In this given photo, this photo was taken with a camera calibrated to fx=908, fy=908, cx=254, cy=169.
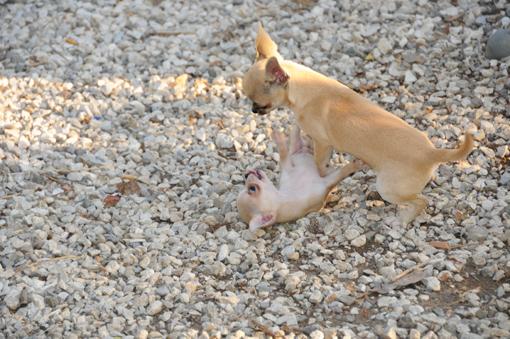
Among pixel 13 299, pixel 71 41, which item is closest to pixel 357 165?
pixel 13 299

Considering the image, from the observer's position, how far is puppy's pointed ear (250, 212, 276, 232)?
5016mm

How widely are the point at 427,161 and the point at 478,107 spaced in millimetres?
1273

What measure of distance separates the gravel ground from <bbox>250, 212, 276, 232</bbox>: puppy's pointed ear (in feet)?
0.24

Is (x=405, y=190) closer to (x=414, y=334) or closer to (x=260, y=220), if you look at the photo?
(x=260, y=220)

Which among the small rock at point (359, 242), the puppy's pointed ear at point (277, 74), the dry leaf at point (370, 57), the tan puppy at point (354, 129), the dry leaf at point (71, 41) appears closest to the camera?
the tan puppy at point (354, 129)

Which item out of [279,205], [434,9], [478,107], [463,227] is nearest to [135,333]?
[279,205]

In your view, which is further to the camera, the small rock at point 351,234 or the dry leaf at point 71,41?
the dry leaf at point 71,41

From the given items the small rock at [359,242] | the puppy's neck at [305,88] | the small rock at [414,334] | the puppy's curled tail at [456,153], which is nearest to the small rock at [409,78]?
the puppy's neck at [305,88]

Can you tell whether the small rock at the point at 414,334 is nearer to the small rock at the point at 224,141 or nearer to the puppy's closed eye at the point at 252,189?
the puppy's closed eye at the point at 252,189

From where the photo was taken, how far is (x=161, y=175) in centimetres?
562

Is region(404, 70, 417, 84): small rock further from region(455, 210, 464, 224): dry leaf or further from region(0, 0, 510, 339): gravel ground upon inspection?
region(455, 210, 464, 224): dry leaf

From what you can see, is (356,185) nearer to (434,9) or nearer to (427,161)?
(427,161)

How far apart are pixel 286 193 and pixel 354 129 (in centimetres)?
56

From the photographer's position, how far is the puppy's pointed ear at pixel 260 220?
5.02 m
